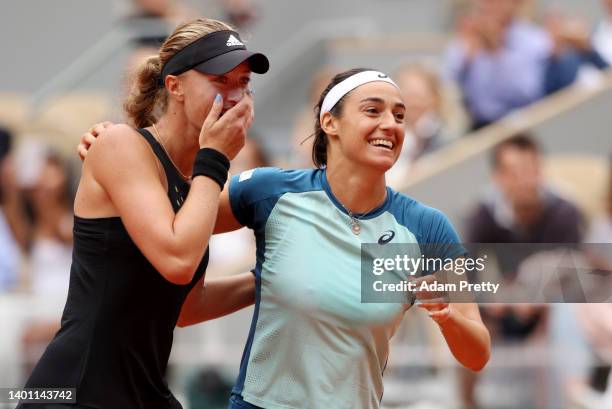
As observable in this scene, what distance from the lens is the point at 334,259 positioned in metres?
3.72

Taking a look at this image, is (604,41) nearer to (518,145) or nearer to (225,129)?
(518,145)

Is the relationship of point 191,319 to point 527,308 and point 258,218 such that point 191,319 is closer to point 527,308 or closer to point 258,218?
point 258,218

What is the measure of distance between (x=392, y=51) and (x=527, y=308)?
5165 mm

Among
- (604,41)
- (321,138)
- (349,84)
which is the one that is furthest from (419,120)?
(349,84)

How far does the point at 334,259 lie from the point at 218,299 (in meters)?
0.54

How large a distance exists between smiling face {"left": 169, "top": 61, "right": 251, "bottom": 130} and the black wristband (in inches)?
7.1

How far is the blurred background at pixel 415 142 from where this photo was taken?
631 centimetres

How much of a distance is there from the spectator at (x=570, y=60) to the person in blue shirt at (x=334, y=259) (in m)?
5.33

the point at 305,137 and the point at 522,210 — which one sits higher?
the point at 305,137

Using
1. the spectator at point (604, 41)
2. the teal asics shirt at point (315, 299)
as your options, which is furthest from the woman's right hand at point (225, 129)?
the spectator at point (604, 41)

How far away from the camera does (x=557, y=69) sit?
9.04 metres

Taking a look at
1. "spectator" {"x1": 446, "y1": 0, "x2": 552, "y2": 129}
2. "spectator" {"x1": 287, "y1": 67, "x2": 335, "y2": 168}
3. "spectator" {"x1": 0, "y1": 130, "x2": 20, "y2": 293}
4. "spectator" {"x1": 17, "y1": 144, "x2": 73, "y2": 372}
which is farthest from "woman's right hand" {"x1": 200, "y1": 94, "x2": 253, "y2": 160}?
"spectator" {"x1": 446, "y1": 0, "x2": 552, "y2": 129}

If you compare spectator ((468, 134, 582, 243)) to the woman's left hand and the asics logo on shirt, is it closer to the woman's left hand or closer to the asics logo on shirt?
the asics logo on shirt

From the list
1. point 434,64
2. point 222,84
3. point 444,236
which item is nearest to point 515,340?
point 444,236
